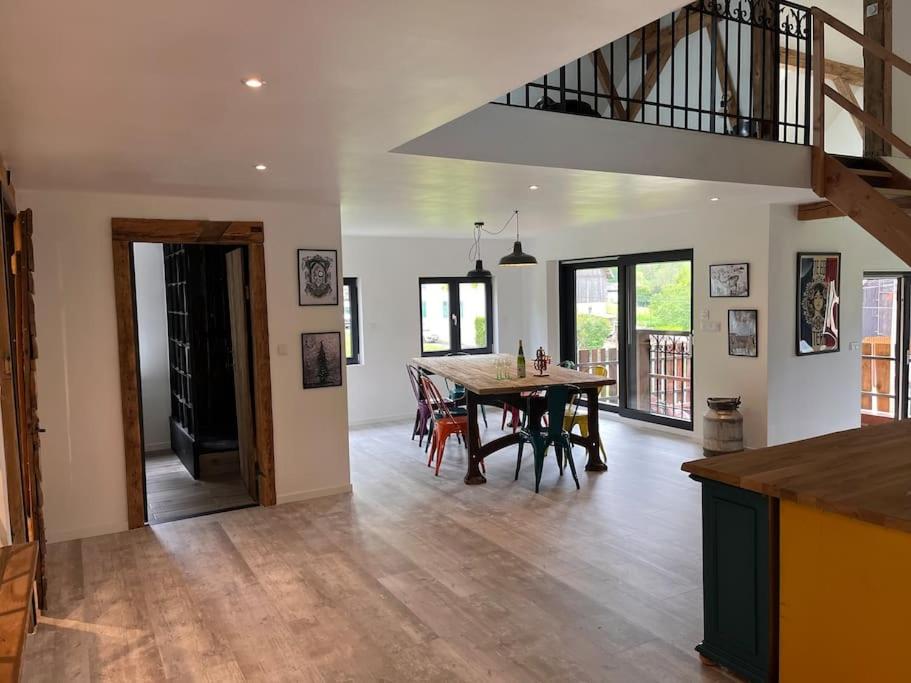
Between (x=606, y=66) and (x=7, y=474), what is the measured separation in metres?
6.74

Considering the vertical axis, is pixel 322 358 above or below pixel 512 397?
above

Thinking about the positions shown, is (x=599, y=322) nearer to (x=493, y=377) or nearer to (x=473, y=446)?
(x=493, y=377)

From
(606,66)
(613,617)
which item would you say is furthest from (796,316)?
(613,617)

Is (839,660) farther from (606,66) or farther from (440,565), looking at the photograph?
(606,66)

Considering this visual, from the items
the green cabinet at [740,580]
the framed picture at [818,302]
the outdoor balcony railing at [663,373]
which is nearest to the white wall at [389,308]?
the outdoor balcony railing at [663,373]

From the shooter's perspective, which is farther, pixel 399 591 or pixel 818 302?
pixel 818 302

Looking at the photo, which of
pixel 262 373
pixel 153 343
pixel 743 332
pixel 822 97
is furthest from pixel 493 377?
pixel 153 343

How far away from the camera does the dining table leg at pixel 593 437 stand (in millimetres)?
6018

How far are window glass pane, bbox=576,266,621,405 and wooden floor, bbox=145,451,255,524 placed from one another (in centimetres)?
437

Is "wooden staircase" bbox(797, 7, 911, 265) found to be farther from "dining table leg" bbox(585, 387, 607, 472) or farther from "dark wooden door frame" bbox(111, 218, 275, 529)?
"dark wooden door frame" bbox(111, 218, 275, 529)

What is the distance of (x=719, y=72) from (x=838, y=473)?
5412 mm

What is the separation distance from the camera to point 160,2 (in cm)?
171

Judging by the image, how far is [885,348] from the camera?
7.33 metres

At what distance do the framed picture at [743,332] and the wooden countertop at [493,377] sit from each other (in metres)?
1.43
